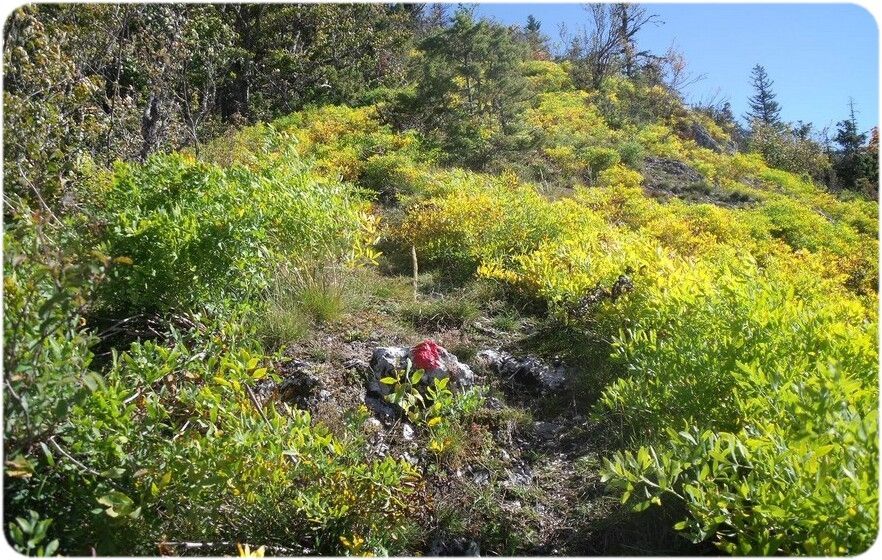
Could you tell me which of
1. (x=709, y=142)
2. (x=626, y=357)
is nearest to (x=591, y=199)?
(x=626, y=357)

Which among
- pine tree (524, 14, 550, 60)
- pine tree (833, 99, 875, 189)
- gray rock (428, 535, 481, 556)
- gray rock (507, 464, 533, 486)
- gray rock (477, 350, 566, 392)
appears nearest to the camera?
gray rock (428, 535, 481, 556)

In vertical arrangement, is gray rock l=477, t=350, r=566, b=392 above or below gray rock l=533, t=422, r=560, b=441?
above

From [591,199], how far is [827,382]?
7121 mm

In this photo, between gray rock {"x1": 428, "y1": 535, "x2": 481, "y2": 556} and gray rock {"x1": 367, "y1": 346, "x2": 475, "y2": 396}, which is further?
gray rock {"x1": 367, "y1": 346, "x2": 475, "y2": 396}

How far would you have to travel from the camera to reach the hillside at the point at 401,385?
5.65 ft

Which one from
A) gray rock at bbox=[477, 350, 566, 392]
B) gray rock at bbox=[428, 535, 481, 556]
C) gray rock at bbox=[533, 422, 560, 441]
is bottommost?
gray rock at bbox=[428, 535, 481, 556]

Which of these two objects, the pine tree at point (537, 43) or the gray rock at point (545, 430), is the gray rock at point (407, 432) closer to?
the gray rock at point (545, 430)

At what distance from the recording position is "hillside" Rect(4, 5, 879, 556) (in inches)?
67.8

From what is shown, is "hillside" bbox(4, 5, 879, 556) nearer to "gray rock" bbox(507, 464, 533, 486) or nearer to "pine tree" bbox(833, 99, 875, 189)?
"gray rock" bbox(507, 464, 533, 486)

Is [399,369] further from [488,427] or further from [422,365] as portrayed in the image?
[488,427]

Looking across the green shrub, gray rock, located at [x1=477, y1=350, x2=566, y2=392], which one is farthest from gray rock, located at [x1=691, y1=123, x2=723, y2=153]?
the green shrub

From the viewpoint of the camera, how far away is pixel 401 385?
91.8 inches

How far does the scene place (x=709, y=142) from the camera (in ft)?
61.9

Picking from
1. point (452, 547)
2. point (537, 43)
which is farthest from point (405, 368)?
point (537, 43)
